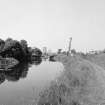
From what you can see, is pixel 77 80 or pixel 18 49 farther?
pixel 18 49

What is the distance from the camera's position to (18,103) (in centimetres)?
1018

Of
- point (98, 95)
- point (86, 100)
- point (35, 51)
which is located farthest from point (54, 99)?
point (35, 51)

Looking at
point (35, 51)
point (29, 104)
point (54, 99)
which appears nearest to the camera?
point (54, 99)

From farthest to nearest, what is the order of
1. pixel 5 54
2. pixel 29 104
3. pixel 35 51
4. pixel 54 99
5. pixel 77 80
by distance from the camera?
pixel 35 51, pixel 5 54, pixel 77 80, pixel 29 104, pixel 54 99

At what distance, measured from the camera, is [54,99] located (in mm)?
8641

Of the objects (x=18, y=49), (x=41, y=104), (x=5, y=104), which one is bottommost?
(x=5, y=104)

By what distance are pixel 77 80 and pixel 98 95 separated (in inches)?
184

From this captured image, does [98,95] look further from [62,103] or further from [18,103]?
[18,103]

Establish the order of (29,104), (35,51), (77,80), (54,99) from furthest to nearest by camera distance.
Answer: (35,51), (77,80), (29,104), (54,99)

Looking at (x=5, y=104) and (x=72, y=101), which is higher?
(x=72, y=101)

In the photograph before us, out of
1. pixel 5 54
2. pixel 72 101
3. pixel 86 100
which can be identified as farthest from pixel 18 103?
pixel 5 54

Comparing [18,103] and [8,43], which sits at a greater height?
[8,43]

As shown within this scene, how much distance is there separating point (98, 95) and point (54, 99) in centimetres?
325

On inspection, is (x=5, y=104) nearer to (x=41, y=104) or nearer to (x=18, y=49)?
(x=41, y=104)
